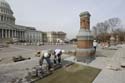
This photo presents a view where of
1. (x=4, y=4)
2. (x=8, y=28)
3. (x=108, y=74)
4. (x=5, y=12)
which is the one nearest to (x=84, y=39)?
(x=108, y=74)

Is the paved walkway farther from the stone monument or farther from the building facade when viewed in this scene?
the building facade

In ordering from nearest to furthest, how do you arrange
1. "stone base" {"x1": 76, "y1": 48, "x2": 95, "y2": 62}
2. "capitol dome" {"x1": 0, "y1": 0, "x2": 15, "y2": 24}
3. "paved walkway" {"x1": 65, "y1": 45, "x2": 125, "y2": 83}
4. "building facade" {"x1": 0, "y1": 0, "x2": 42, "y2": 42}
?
"paved walkway" {"x1": 65, "y1": 45, "x2": 125, "y2": 83} → "stone base" {"x1": 76, "y1": 48, "x2": 95, "y2": 62} → "building facade" {"x1": 0, "y1": 0, "x2": 42, "y2": 42} → "capitol dome" {"x1": 0, "y1": 0, "x2": 15, "y2": 24}

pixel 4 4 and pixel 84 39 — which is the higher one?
pixel 4 4

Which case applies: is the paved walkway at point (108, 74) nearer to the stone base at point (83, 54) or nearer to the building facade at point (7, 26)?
the stone base at point (83, 54)

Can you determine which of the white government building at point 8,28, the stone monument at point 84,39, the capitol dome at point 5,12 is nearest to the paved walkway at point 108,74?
the stone monument at point 84,39

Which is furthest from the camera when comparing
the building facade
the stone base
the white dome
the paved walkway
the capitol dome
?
the white dome

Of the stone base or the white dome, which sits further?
the white dome

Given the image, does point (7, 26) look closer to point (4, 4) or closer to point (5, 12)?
point (5, 12)

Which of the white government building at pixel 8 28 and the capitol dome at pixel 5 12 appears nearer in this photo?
the white government building at pixel 8 28

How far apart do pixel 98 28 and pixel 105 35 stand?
11421 millimetres

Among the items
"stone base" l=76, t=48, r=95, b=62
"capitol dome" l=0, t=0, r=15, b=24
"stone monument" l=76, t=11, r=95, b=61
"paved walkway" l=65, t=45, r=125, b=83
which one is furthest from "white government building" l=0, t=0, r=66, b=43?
"paved walkway" l=65, t=45, r=125, b=83

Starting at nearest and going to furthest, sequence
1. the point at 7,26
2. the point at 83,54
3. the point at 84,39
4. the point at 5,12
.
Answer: the point at 83,54
the point at 84,39
the point at 7,26
the point at 5,12

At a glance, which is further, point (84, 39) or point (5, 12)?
point (5, 12)

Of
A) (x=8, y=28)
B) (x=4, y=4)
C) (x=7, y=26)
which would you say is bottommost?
(x=8, y=28)
